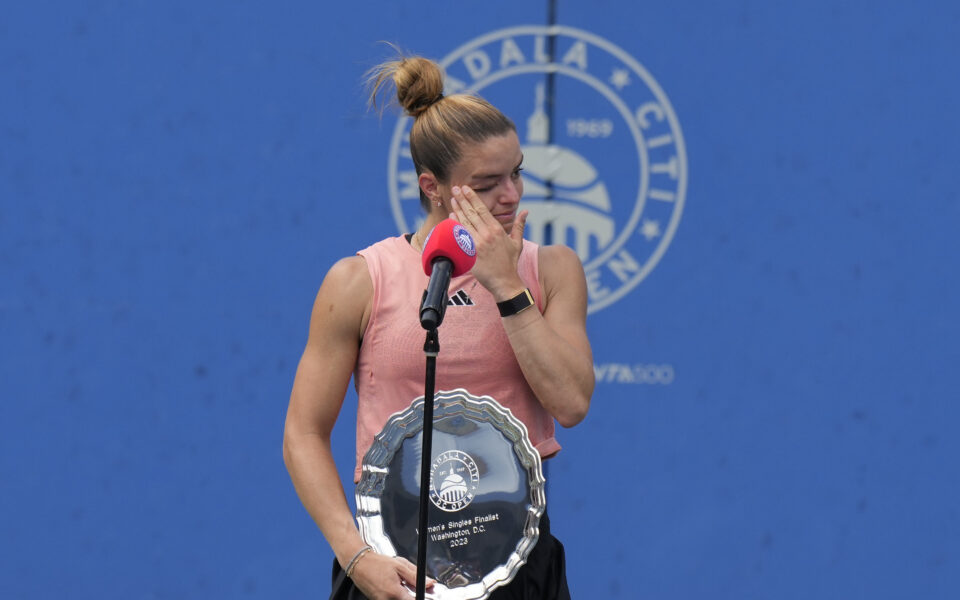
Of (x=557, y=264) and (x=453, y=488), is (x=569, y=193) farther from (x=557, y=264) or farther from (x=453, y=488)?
(x=453, y=488)

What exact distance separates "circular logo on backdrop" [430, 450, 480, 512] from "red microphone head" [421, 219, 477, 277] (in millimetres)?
284

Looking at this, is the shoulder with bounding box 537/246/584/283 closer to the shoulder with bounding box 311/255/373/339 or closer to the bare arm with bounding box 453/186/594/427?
the bare arm with bounding box 453/186/594/427

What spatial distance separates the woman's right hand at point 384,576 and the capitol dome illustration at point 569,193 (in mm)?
1307

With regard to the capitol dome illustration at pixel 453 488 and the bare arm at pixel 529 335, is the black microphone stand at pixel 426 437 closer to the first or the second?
the capitol dome illustration at pixel 453 488

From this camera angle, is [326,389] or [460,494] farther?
[326,389]

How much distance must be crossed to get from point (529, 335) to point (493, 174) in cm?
26

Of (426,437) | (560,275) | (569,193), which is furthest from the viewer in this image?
(569,193)

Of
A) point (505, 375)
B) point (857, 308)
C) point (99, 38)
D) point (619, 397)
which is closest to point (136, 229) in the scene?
point (99, 38)

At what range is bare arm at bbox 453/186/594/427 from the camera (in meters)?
1.67

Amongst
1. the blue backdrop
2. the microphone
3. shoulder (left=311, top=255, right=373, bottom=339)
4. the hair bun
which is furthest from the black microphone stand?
the blue backdrop

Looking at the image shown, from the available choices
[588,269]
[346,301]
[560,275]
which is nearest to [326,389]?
[346,301]

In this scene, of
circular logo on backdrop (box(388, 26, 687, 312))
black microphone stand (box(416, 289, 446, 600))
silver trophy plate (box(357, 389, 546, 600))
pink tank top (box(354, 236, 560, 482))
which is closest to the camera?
black microphone stand (box(416, 289, 446, 600))

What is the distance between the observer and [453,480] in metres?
1.61

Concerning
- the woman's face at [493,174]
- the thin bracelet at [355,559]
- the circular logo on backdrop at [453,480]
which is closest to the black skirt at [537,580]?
the thin bracelet at [355,559]
